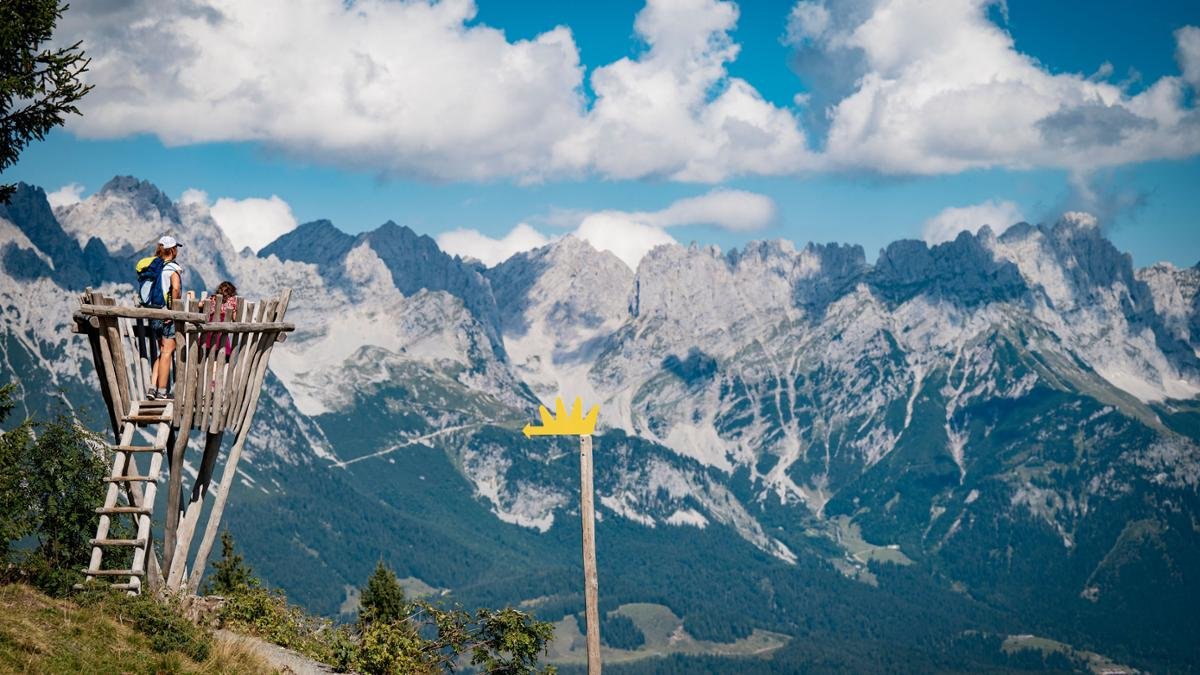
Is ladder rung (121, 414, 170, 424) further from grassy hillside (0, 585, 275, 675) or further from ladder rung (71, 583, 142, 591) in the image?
grassy hillside (0, 585, 275, 675)

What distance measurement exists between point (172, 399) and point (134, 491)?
2.47 m

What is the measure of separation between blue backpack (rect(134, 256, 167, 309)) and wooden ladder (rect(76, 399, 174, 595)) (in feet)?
8.05

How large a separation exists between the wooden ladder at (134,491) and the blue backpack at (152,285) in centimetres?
245

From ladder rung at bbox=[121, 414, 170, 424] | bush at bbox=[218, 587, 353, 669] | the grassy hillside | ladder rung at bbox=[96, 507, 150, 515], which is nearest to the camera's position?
the grassy hillside

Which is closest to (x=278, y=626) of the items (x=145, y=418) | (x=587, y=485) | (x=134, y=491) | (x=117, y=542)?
(x=134, y=491)

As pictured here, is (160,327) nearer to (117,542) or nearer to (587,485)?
(117,542)

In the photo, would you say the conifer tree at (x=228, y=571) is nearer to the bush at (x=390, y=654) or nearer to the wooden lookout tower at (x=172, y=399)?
the bush at (x=390, y=654)

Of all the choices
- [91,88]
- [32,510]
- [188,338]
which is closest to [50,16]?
[91,88]

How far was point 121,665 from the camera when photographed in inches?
1164

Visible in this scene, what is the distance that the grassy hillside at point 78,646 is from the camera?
28.3 metres

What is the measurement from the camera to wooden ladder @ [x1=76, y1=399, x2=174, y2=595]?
1237 inches

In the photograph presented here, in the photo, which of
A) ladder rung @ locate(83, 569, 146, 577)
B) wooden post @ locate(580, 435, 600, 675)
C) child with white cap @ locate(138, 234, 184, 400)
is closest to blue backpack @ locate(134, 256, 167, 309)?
child with white cap @ locate(138, 234, 184, 400)

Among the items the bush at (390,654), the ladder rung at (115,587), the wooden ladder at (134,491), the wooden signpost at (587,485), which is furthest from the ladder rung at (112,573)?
the wooden signpost at (587,485)

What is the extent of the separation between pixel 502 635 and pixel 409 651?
3.08m
